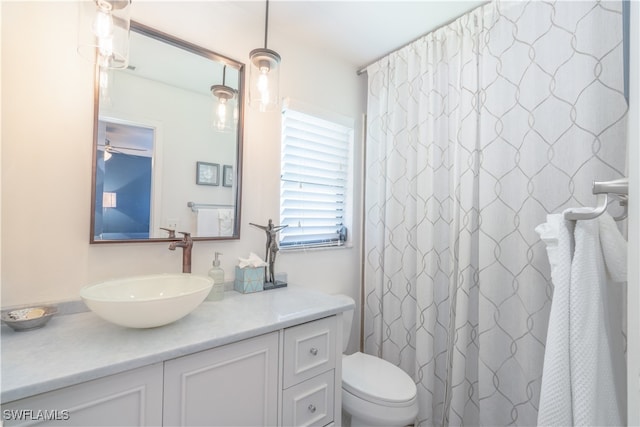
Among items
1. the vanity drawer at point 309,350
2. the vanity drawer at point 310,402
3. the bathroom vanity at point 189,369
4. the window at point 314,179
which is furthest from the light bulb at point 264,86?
the vanity drawer at point 310,402

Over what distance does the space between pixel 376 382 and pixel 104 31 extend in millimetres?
1952

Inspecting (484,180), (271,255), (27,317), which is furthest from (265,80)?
(27,317)

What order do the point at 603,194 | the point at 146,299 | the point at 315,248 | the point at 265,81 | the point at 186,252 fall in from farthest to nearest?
the point at 315,248
the point at 265,81
the point at 186,252
the point at 146,299
the point at 603,194

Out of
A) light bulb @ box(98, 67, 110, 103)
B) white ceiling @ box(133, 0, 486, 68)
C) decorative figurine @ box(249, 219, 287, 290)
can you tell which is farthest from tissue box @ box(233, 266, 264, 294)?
white ceiling @ box(133, 0, 486, 68)

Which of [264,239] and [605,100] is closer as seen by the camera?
[605,100]

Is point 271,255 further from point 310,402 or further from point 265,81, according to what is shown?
point 265,81

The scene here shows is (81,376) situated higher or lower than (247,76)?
lower

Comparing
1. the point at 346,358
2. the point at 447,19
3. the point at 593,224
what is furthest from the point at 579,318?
the point at 447,19

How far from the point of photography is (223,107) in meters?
1.60

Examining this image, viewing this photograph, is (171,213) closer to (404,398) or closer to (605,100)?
(404,398)

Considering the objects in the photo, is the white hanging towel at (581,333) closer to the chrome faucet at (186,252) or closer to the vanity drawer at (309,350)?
the vanity drawer at (309,350)

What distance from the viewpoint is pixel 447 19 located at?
172 cm

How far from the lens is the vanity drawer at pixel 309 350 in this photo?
117 cm

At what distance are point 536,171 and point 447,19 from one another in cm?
102
